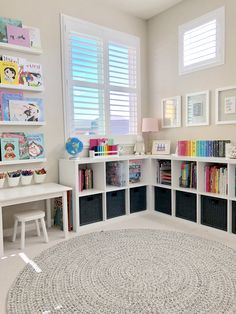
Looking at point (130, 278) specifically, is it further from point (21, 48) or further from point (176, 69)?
point (176, 69)

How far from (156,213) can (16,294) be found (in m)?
2.30

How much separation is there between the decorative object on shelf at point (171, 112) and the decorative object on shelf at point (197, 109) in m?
0.15

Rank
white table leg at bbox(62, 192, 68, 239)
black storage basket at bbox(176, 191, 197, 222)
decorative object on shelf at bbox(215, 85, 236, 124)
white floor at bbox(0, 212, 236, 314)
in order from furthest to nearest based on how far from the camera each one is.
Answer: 1. black storage basket at bbox(176, 191, 197, 222)
2. decorative object on shelf at bbox(215, 85, 236, 124)
3. white table leg at bbox(62, 192, 68, 239)
4. white floor at bbox(0, 212, 236, 314)

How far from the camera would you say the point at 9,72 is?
112 inches

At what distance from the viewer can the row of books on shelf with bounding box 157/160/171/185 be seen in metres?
3.57

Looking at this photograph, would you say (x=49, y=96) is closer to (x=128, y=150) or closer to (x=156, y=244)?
(x=128, y=150)

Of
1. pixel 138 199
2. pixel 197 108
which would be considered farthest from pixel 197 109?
pixel 138 199

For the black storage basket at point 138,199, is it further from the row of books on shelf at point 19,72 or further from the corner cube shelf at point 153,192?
the row of books on shelf at point 19,72

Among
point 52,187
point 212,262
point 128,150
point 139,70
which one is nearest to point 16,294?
point 52,187

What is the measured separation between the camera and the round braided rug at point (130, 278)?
1.65 meters

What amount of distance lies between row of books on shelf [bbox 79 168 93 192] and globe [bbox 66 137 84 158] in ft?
0.83

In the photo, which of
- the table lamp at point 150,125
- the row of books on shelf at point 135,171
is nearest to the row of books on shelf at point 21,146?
the row of books on shelf at point 135,171

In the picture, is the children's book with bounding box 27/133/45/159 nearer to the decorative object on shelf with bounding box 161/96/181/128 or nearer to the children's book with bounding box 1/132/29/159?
the children's book with bounding box 1/132/29/159

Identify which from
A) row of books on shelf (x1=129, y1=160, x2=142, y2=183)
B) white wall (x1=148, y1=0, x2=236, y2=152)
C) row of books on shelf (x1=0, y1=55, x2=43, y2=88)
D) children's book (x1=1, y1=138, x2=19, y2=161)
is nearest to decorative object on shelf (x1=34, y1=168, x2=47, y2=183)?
children's book (x1=1, y1=138, x2=19, y2=161)
